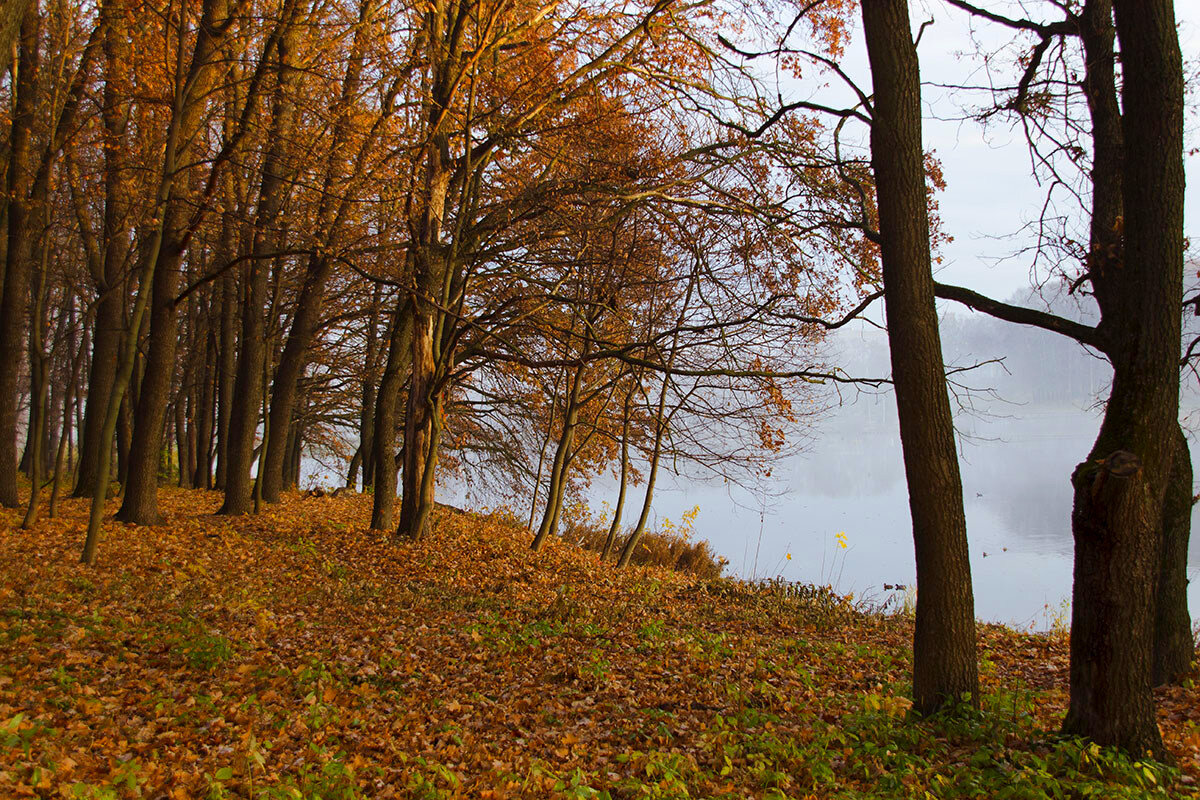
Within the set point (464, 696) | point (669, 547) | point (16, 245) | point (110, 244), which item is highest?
point (110, 244)

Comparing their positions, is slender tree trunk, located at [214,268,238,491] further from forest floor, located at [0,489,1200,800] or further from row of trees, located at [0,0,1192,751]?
forest floor, located at [0,489,1200,800]

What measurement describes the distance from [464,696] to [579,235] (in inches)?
309

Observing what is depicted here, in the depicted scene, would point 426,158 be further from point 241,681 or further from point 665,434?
point 241,681

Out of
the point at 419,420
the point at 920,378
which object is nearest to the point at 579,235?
the point at 419,420

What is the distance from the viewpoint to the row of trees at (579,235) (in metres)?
4.45

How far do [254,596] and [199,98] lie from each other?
18.4 feet

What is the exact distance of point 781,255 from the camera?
9336 millimetres

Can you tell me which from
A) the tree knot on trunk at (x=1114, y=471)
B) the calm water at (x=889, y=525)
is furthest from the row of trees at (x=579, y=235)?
the calm water at (x=889, y=525)

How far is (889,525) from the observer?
87.0 feet

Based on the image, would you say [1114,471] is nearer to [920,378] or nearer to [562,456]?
[920,378]

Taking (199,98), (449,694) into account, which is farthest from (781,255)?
(199,98)

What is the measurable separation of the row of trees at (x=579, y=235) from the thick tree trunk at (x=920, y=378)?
20mm

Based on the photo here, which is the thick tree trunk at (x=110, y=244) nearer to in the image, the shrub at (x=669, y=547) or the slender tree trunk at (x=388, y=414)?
the slender tree trunk at (x=388, y=414)

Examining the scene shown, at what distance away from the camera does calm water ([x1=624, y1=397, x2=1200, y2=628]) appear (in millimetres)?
15617
